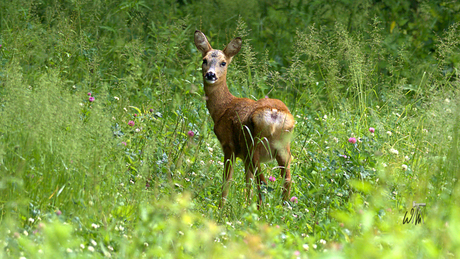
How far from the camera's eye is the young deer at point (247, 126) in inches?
163

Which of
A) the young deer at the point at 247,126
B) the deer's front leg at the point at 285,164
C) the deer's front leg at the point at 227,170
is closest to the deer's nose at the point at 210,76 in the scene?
the young deer at the point at 247,126

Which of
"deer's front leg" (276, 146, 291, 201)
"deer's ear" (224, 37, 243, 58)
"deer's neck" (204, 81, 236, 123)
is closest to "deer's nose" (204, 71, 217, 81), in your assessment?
"deer's neck" (204, 81, 236, 123)

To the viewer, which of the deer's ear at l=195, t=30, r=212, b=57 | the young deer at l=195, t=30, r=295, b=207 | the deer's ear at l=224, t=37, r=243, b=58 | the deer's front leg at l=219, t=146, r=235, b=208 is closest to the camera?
the young deer at l=195, t=30, r=295, b=207

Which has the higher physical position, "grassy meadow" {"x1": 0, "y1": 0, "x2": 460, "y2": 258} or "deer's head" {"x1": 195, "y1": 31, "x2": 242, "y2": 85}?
"deer's head" {"x1": 195, "y1": 31, "x2": 242, "y2": 85}

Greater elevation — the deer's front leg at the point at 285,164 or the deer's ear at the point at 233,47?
the deer's ear at the point at 233,47

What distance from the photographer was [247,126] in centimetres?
428

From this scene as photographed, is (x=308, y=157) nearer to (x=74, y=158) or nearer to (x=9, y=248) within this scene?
(x=74, y=158)

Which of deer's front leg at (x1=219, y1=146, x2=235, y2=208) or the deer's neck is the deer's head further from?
deer's front leg at (x1=219, y1=146, x2=235, y2=208)

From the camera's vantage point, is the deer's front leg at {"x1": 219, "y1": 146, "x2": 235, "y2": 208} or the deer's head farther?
the deer's head

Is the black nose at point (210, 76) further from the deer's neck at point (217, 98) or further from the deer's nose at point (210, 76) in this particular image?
the deer's neck at point (217, 98)

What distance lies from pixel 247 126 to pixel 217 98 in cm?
60

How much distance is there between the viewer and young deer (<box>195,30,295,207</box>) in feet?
13.6

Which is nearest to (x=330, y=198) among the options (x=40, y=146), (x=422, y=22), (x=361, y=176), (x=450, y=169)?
(x=361, y=176)

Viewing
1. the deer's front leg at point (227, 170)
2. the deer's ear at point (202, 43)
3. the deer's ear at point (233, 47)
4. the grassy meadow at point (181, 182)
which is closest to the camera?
the grassy meadow at point (181, 182)
